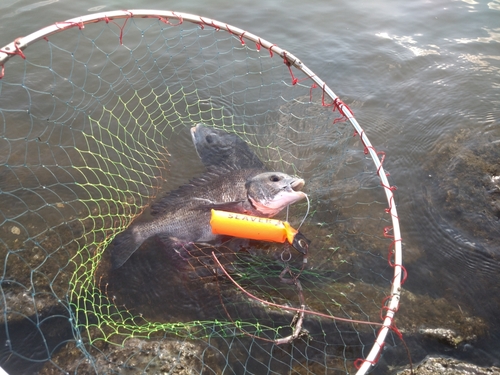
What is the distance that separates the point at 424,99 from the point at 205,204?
4773 mm

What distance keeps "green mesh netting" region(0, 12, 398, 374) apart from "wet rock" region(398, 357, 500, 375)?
0.46 meters

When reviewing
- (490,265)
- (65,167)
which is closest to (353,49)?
(490,265)

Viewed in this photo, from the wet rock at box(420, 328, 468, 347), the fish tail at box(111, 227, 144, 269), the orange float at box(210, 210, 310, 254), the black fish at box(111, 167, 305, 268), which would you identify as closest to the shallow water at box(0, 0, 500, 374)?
the wet rock at box(420, 328, 468, 347)

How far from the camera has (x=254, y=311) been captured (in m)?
3.95

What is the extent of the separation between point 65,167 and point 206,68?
3329 millimetres

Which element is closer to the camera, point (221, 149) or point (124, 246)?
point (124, 246)

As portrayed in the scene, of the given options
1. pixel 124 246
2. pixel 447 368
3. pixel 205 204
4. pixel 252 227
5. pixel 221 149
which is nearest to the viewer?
pixel 447 368

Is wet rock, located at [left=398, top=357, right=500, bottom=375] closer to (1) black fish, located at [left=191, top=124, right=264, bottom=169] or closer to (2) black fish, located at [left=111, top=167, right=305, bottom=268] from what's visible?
(2) black fish, located at [left=111, top=167, right=305, bottom=268]

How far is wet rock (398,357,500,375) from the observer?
11.1ft

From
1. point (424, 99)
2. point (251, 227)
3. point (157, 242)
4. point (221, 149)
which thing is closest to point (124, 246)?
point (157, 242)

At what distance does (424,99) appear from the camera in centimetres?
707

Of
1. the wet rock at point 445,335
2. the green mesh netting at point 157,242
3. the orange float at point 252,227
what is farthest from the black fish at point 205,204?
the wet rock at point 445,335

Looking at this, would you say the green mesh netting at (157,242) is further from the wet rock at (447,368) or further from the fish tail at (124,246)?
the wet rock at (447,368)

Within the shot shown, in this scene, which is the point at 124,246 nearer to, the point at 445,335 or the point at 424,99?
the point at 445,335
